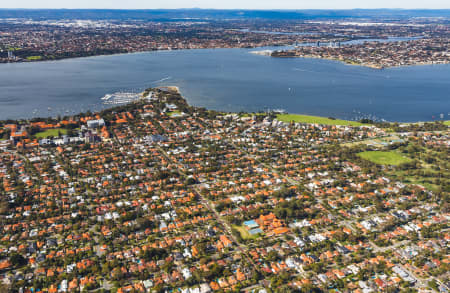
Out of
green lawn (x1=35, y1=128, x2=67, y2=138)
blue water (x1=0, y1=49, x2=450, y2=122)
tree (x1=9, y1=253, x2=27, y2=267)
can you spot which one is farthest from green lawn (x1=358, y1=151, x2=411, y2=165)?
green lawn (x1=35, y1=128, x2=67, y2=138)

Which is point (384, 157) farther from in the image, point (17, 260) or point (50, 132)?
point (50, 132)

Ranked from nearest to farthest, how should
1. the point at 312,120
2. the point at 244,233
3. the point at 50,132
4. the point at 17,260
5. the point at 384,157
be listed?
the point at 17,260 < the point at 244,233 < the point at 384,157 < the point at 50,132 < the point at 312,120

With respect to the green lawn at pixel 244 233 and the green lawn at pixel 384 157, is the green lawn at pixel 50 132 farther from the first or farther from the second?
the green lawn at pixel 384 157

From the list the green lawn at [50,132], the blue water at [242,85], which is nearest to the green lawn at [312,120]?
the blue water at [242,85]

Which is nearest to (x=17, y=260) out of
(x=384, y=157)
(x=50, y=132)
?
(x=50, y=132)

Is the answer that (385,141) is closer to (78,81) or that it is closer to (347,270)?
(347,270)

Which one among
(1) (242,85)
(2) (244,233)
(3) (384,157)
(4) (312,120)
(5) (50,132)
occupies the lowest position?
(2) (244,233)
